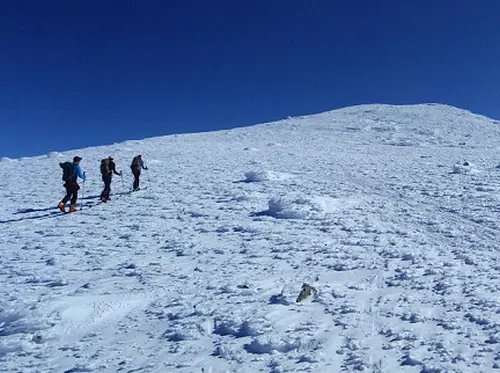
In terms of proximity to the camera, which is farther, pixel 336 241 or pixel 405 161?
pixel 405 161

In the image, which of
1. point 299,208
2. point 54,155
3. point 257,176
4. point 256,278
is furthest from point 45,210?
point 54,155

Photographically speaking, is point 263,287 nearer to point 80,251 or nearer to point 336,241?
point 336,241

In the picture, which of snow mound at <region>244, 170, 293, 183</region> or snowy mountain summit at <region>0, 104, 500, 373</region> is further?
snow mound at <region>244, 170, 293, 183</region>

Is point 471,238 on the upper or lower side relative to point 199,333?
upper

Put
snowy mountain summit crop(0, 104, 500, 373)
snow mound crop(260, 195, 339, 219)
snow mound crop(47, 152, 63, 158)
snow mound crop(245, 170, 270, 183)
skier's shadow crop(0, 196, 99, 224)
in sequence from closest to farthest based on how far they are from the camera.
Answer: snowy mountain summit crop(0, 104, 500, 373) → snow mound crop(260, 195, 339, 219) → skier's shadow crop(0, 196, 99, 224) → snow mound crop(245, 170, 270, 183) → snow mound crop(47, 152, 63, 158)

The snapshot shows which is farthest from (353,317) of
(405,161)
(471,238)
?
(405,161)

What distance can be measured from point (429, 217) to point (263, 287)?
22.3 ft

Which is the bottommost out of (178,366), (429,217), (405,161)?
(178,366)

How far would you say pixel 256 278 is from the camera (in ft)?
24.4

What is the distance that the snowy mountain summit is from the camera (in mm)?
5074

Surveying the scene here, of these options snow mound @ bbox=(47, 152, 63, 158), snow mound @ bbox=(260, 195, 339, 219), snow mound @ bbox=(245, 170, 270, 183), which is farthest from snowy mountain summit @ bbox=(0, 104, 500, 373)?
snow mound @ bbox=(47, 152, 63, 158)

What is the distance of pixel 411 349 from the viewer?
16.3 ft

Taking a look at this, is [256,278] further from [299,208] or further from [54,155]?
[54,155]

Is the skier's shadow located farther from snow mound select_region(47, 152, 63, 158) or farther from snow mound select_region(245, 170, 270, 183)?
snow mound select_region(47, 152, 63, 158)
